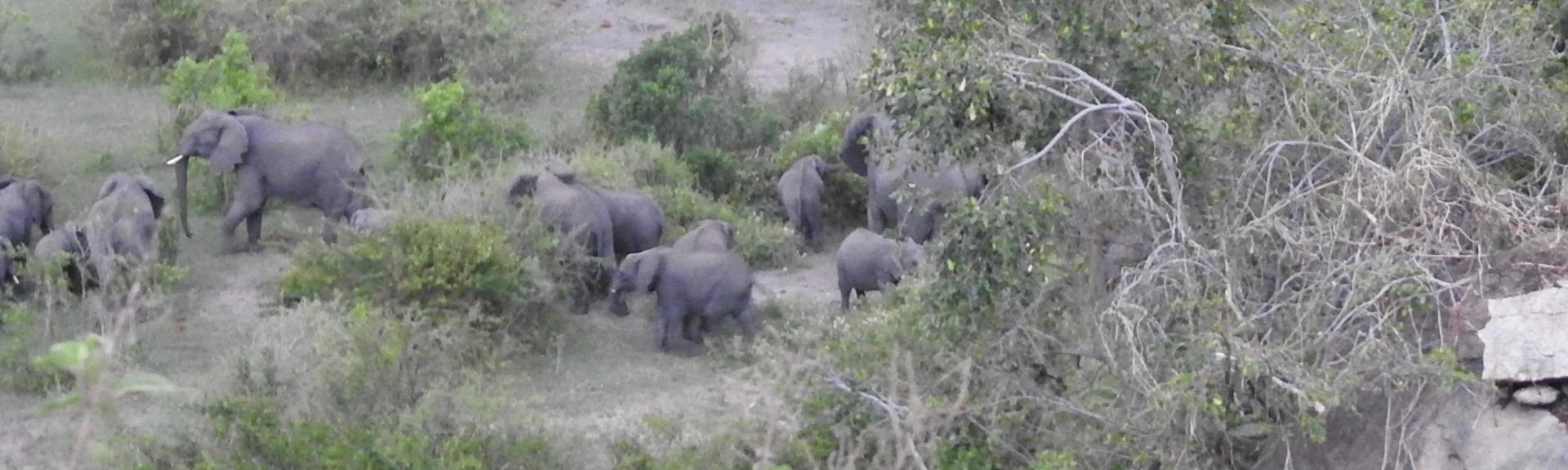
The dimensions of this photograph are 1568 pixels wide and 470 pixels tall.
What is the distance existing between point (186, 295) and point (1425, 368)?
672cm

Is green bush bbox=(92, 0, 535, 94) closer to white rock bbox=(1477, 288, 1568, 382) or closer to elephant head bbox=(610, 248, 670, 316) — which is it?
elephant head bbox=(610, 248, 670, 316)

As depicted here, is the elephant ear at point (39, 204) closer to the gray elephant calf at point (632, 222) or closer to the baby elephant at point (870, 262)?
the gray elephant calf at point (632, 222)

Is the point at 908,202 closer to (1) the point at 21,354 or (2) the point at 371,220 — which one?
(2) the point at 371,220

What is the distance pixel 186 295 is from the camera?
33.6 ft

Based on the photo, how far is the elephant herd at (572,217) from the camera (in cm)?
977

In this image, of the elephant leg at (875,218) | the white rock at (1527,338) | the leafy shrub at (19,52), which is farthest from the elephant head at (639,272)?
the leafy shrub at (19,52)

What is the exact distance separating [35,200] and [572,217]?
3.04 meters

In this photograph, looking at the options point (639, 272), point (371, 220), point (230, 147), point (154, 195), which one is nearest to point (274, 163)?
point (230, 147)

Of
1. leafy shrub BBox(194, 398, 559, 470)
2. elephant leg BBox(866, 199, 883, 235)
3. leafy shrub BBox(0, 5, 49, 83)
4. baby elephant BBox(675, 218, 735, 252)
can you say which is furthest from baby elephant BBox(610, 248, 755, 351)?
leafy shrub BBox(0, 5, 49, 83)

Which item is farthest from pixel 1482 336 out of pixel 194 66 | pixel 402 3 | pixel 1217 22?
pixel 402 3

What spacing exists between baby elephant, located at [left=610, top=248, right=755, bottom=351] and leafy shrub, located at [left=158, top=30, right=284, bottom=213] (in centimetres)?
367

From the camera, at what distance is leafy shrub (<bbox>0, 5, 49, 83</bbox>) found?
48.2ft

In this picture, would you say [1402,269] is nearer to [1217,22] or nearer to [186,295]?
[1217,22]

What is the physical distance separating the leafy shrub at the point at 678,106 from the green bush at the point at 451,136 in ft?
2.62
